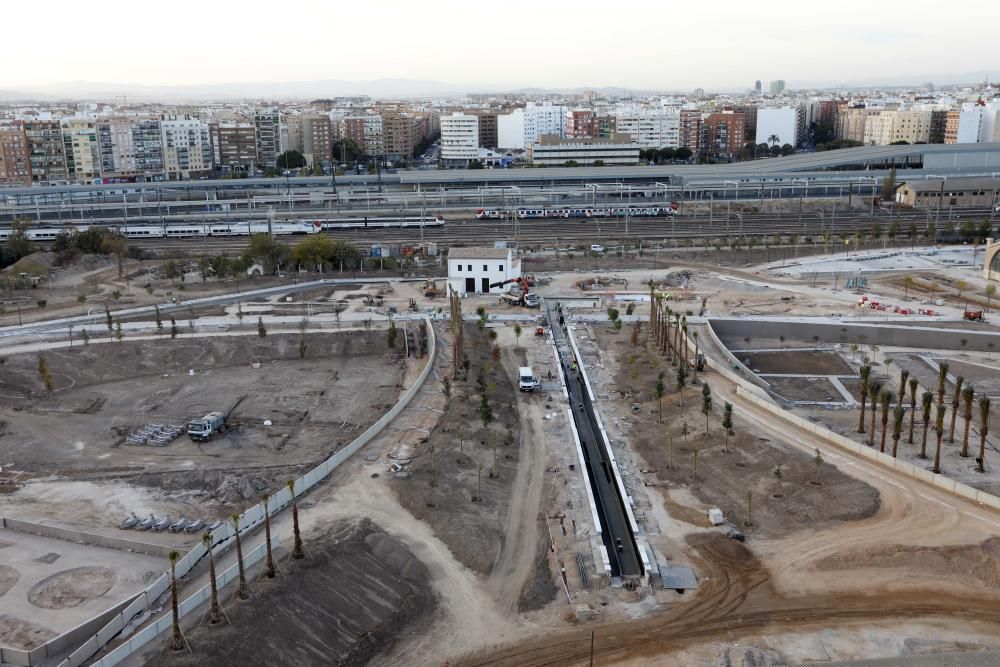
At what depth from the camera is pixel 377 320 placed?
100.0 ft

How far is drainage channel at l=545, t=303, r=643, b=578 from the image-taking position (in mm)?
15883

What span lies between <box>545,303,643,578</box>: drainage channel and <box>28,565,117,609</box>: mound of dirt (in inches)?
319

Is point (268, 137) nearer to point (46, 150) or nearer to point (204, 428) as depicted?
point (46, 150)

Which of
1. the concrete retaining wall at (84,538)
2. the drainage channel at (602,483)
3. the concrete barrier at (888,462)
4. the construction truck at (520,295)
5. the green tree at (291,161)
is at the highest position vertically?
the green tree at (291,161)

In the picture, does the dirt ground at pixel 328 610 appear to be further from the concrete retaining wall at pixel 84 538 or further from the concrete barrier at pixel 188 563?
the concrete retaining wall at pixel 84 538

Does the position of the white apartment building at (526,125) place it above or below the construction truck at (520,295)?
above

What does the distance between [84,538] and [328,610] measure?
522 centimetres

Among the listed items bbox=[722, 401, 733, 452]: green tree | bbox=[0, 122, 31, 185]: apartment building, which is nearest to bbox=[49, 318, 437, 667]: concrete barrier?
bbox=[722, 401, 733, 452]: green tree

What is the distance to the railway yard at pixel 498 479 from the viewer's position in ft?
43.3

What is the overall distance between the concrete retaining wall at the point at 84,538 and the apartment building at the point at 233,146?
81.3 m

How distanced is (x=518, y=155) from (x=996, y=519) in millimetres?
88554

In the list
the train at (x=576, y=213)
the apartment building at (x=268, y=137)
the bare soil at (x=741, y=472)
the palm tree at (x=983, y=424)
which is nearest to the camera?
the bare soil at (x=741, y=472)

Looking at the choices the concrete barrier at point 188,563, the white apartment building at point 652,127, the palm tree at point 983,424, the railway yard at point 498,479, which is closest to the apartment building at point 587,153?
the white apartment building at point 652,127

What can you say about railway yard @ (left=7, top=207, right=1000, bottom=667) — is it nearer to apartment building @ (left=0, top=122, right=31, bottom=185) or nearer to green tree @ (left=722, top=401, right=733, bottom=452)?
green tree @ (left=722, top=401, right=733, bottom=452)
